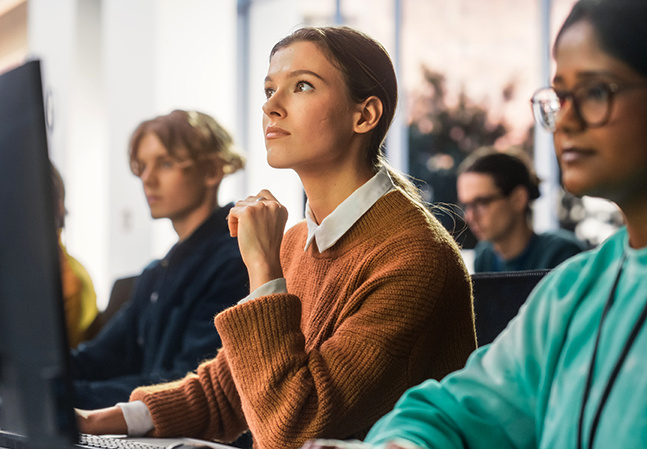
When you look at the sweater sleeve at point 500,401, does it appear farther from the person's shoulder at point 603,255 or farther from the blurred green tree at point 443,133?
the blurred green tree at point 443,133

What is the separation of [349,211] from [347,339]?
0.75 feet

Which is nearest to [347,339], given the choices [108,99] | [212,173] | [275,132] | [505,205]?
[275,132]

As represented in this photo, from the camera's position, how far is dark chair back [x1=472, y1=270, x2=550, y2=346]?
1118 mm

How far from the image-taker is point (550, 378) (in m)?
0.59

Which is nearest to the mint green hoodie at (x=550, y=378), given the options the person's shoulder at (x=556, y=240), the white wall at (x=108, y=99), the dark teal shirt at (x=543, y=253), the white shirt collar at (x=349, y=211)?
the white shirt collar at (x=349, y=211)

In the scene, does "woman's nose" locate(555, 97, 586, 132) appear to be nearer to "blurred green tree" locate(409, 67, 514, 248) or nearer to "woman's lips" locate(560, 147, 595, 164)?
"woman's lips" locate(560, 147, 595, 164)

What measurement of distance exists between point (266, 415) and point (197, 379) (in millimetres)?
284

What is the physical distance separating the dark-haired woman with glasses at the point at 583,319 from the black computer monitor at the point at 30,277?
0.28m

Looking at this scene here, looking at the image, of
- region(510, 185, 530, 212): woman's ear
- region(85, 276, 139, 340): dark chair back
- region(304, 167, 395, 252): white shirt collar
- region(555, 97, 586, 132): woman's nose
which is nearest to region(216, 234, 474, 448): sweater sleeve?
region(304, 167, 395, 252): white shirt collar

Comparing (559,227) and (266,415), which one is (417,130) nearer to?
(559,227)

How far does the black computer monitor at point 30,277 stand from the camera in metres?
A: 0.52

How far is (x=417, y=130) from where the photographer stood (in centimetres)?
435

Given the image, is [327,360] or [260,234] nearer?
[327,360]

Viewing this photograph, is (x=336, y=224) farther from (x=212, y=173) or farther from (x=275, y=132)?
(x=212, y=173)
